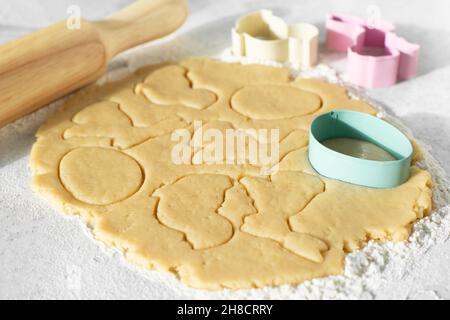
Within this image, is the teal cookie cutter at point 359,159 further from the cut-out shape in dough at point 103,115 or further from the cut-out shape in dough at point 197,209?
the cut-out shape in dough at point 103,115

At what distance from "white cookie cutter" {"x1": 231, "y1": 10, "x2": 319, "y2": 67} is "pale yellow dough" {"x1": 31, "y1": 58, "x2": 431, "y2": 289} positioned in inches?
5.0

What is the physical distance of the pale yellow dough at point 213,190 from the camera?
116 centimetres

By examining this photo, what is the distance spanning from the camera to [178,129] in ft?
4.91

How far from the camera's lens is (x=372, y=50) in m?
1.82

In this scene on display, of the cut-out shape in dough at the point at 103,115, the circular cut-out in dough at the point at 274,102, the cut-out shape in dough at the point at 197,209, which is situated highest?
the circular cut-out in dough at the point at 274,102

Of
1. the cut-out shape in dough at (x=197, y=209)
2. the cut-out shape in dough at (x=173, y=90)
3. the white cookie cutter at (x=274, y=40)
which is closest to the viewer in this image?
the cut-out shape in dough at (x=197, y=209)

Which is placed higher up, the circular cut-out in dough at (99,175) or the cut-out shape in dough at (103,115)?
the cut-out shape in dough at (103,115)

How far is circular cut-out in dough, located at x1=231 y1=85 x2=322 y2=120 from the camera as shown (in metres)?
1.54

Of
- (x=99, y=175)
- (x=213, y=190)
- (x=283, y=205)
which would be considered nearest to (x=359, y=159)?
(x=283, y=205)

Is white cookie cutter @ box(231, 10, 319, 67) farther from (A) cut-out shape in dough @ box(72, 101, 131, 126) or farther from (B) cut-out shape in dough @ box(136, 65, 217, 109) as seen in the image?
(A) cut-out shape in dough @ box(72, 101, 131, 126)

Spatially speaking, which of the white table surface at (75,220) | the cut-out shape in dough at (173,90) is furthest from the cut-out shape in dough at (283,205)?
the cut-out shape in dough at (173,90)

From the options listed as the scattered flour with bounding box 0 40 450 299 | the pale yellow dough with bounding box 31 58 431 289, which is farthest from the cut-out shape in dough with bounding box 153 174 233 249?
the scattered flour with bounding box 0 40 450 299

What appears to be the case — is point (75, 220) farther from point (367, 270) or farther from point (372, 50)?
point (372, 50)

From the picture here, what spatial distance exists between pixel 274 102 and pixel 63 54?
507 millimetres
